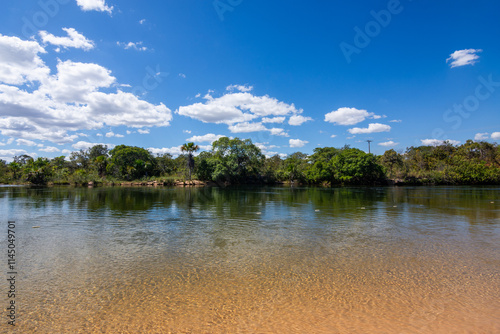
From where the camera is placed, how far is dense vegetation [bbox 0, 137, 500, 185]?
72.3 m

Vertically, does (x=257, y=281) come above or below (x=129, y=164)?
below

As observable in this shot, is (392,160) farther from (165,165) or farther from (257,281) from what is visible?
(257,281)

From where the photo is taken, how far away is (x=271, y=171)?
287 ft

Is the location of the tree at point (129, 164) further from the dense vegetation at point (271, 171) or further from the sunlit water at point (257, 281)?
the sunlit water at point (257, 281)

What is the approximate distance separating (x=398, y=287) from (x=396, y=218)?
473 inches

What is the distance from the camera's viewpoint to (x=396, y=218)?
17.1 metres

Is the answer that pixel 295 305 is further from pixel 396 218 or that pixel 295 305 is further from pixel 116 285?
pixel 396 218

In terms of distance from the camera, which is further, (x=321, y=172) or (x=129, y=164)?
(x=129, y=164)

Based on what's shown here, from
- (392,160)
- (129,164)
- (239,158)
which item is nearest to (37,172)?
(129,164)

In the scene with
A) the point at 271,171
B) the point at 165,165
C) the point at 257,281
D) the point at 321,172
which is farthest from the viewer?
the point at 165,165

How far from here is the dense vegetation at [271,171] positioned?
237 feet

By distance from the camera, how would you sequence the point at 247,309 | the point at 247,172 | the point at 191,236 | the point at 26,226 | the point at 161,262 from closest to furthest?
the point at 247,309 < the point at 161,262 < the point at 191,236 < the point at 26,226 < the point at 247,172

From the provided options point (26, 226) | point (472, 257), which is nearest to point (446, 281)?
point (472, 257)

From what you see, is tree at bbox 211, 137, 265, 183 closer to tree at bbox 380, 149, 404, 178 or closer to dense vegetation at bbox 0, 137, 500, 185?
dense vegetation at bbox 0, 137, 500, 185
